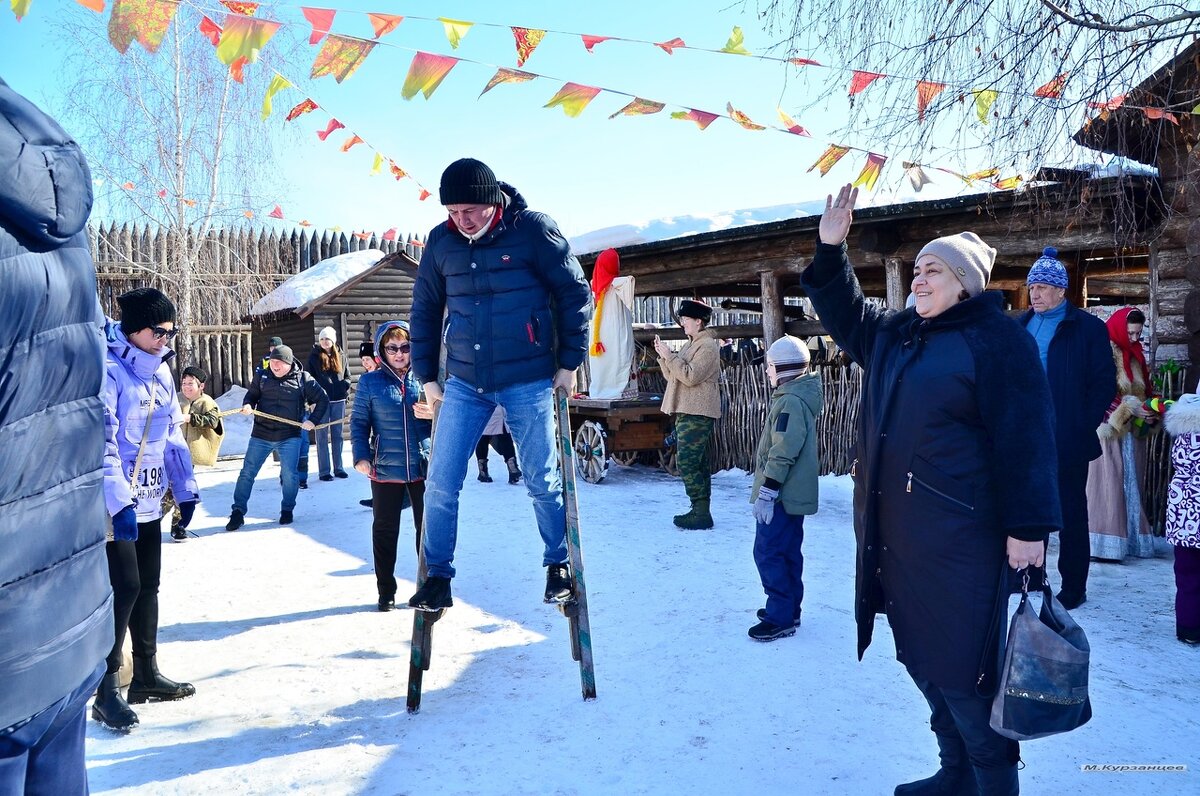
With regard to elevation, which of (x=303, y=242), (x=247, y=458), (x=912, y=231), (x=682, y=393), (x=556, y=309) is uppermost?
(x=303, y=242)

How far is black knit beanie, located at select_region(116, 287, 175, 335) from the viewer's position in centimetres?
386

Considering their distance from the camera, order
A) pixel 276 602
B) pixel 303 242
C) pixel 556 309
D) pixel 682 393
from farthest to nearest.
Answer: pixel 303 242, pixel 682 393, pixel 276 602, pixel 556 309

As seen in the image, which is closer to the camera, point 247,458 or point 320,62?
point 320,62

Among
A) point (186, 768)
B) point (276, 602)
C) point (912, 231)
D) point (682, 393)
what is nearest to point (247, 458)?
point (276, 602)

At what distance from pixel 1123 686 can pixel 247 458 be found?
25.4 ft

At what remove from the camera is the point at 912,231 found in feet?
29.1

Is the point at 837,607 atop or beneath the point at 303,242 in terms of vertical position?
beneath

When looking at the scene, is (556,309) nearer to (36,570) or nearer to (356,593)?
(36,570)

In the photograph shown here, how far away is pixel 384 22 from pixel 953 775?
5.00m

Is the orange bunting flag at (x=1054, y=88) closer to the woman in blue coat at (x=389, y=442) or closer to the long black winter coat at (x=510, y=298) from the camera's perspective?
the long black winter coat at (x=510, y=298)

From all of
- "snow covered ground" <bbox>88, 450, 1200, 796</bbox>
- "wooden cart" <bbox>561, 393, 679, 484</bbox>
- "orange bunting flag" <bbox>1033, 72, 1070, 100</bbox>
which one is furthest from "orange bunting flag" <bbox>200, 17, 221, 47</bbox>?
"wooden cart" <bbox>561, 393, 679, 484</bbox>

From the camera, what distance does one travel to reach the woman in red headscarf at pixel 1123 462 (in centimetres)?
620

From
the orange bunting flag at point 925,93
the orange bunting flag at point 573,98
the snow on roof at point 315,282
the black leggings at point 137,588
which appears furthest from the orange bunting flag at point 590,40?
the snow on roof at point 315,282

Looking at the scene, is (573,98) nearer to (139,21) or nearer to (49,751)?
(139,21)
